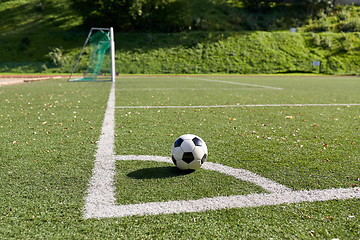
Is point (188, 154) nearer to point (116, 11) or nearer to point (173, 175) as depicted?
point (173, 175)

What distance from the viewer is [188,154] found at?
2725mm

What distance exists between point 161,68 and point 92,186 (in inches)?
1131

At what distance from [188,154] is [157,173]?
0.35m

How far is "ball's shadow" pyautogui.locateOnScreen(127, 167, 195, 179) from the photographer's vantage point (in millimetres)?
2639

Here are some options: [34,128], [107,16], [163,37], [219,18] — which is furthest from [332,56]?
[34,128]

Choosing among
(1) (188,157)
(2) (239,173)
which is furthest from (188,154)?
(2) (239,173)

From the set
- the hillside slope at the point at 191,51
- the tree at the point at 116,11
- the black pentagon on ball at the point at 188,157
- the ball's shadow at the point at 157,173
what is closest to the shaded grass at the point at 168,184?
the ball's shadow at the point at 157,173

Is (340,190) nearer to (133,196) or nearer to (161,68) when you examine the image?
(133,196)

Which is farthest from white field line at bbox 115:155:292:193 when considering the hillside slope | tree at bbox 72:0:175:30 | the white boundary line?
tree at bbox 72:0:175:30

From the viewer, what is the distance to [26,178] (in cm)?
255

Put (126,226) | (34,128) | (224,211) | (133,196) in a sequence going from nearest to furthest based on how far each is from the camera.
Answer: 1. (126,226)
2. (224,211)
3. (133,196)
4. (34,128)

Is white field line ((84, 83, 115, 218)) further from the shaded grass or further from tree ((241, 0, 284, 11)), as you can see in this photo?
tree ((241, 0, 284, 11))

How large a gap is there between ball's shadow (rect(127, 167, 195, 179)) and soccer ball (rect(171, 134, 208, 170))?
0.06 m

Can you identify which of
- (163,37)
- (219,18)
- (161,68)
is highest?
(219,18)
